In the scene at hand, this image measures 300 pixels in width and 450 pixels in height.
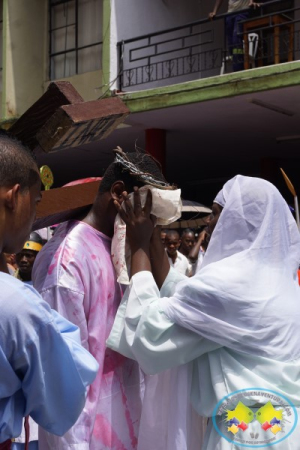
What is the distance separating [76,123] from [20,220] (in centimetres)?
65

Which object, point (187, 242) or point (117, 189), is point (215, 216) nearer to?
point (117, 189)

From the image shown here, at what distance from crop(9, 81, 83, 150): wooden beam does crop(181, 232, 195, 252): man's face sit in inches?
296

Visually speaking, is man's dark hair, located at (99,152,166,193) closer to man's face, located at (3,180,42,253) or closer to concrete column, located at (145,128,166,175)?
man's face, located at (3,180,42,253)

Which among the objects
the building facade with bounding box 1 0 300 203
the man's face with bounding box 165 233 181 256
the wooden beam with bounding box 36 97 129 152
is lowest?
the man's face with bounding box 165 233 181 256

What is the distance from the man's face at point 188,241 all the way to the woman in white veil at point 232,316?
7089 mm

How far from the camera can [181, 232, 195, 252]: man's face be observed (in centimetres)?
1002

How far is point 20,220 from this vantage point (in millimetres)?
1887

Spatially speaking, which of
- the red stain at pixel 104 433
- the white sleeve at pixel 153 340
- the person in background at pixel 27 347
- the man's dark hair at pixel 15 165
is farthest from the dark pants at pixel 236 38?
the person in background at pixel 27 347

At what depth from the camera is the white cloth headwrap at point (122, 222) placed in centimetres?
295

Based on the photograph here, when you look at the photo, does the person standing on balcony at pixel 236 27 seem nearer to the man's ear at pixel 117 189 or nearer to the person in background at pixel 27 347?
the man's ear at pixel 117 189

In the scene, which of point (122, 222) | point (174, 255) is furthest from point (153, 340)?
point (174, 255)

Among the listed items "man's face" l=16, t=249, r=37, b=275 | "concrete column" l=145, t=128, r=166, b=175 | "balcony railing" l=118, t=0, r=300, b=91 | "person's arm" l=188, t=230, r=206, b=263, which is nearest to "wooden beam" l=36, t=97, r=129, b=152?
"man's face" l=16, t=249, r=37, b=275

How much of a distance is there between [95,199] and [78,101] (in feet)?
2.14

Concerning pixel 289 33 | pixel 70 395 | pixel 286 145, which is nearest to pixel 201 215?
pixel 286 145
